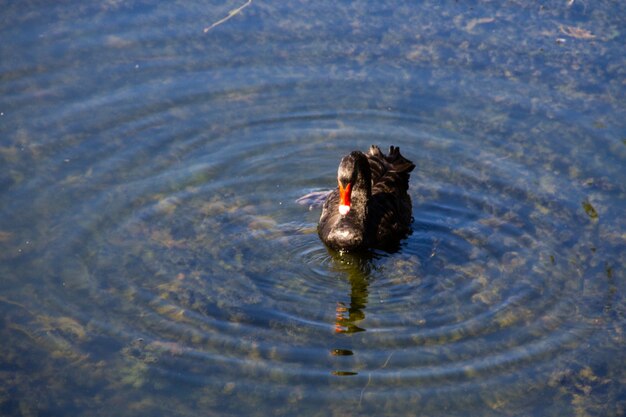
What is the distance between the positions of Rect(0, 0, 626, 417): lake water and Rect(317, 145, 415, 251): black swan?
24 centimetres

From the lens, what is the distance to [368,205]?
36.9 ft

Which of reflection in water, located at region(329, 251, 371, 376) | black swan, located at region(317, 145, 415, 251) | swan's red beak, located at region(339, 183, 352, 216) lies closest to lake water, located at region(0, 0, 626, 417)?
reflection in water, located at region(329, 251, 371, 376)

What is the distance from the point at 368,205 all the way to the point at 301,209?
2.69 ft

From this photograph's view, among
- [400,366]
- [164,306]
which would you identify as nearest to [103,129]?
[164,306]

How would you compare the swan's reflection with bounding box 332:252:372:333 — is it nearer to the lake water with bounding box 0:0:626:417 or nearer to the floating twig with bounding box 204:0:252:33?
→ the lake water with bounding box 0:0:626:417

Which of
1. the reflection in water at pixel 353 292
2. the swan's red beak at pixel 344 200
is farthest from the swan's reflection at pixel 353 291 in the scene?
the swan's red beak at pixel 344 200

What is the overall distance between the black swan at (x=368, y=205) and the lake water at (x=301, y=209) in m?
0.24

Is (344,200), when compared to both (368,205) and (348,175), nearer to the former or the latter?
(348,175)

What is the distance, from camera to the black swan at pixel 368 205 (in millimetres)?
10789

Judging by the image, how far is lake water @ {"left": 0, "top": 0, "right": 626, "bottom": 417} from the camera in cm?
882

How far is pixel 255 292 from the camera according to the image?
9867 mm

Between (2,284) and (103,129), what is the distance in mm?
3012

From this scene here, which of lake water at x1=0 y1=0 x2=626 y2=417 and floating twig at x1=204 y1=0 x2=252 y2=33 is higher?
floating twig at x1=204 y1=0 x2=252 y2=33

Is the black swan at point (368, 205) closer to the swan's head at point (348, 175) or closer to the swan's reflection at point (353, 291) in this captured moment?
the swan's head at point (348, 175)
